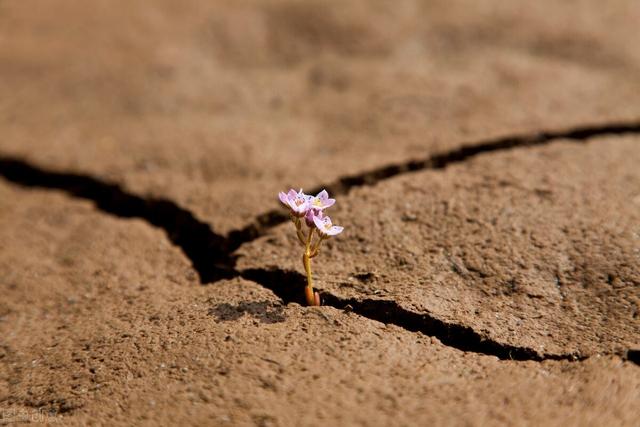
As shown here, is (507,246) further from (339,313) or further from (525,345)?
(339,313)

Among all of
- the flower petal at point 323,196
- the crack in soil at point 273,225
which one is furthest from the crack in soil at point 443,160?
the flower petal at point 323,196

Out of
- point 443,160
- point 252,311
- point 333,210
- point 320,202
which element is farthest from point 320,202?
point 443,160

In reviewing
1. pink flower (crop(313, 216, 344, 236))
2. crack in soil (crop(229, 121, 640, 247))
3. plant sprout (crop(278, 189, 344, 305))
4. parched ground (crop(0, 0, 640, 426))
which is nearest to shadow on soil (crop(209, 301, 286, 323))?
parched ground (crop(0, 0, 640, 426))

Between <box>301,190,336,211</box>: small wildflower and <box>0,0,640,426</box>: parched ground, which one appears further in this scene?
<box>301,190,336,211</box>: small wildflower

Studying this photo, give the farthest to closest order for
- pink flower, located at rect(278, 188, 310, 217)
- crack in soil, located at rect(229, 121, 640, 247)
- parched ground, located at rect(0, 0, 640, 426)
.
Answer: crack in soil, located at rect(229, 121, 640, 247), pink flower, located at rect(278, 188, 310, 217), parched ground, located at rect(0, 0, 640, 426)

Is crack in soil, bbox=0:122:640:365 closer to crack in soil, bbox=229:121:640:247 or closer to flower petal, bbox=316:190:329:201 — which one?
crack in soil, bbox=229:121:640:247

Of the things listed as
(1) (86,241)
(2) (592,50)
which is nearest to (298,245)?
(1) (86,241)

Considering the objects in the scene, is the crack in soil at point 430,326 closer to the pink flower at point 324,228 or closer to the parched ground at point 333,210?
the parched ground at point 333,210

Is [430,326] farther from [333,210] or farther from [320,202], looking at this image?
[333,210]
